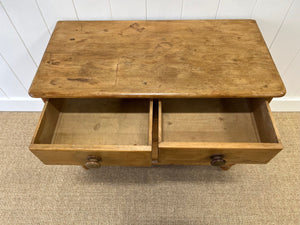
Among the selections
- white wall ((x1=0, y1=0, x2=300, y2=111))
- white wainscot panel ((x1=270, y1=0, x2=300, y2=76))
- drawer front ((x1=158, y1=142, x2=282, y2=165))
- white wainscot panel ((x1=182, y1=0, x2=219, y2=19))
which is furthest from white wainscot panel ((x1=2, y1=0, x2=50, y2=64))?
white wainscot panel ((x1=270, y1=0, x2=300, y2=76))

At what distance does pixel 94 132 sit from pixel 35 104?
68cm

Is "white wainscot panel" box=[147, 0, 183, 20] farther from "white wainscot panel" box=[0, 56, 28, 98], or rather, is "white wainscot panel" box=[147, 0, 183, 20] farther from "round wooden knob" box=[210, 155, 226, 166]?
"white wainscot panel" box=[0, 56, 28, 98]

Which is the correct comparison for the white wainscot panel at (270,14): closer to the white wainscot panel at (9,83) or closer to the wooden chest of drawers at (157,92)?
the wooden chest of drawers at (157,92)

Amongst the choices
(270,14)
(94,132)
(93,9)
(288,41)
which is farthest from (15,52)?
(288,41)

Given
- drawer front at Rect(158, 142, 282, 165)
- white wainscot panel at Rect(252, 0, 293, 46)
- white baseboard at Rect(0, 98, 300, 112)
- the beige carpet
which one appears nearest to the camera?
drawer front at Rect(158, 142, 282, 165)

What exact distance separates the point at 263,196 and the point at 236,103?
1.64ft

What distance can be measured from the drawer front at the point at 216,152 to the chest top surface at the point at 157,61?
15 cm

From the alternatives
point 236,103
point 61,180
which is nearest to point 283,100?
point 236,103

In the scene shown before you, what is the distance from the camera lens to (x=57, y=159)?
68 cm

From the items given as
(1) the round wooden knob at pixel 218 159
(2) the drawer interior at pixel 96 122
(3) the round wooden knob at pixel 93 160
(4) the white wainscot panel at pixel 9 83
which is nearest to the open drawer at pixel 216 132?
(1) the round wooden knob at pixel 218 159

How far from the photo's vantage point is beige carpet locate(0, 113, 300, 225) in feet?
3.13

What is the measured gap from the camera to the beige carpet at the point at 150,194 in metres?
0.95

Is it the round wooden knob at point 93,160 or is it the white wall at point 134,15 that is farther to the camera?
the white wall at point 134,15

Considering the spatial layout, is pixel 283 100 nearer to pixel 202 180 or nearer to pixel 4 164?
pixel 202 180
